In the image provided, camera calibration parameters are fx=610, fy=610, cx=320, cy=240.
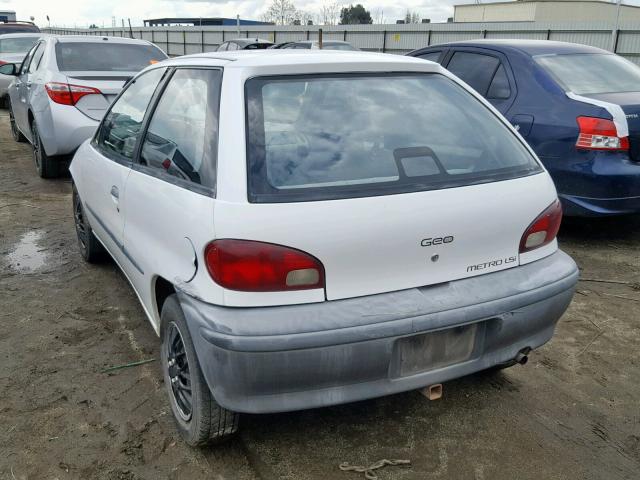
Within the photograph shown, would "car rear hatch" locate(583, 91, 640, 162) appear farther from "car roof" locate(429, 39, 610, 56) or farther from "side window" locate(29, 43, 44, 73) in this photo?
"side window" locate(29, 43, 44, 73)

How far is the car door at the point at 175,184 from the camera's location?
7.57ft

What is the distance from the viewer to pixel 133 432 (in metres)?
2.72

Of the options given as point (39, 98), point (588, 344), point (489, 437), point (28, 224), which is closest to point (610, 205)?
point (588, 344)

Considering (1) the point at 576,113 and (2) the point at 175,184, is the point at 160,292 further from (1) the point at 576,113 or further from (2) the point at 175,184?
(1) the point at 576,113

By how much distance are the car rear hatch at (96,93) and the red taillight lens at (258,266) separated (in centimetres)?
516

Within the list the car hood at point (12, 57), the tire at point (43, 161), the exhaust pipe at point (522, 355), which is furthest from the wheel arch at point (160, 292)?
the car hood at point (12, 57)

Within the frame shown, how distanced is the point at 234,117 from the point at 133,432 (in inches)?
57.9

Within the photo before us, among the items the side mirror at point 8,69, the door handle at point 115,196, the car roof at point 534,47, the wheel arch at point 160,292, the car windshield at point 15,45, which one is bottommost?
the wheel arch at point 160,292

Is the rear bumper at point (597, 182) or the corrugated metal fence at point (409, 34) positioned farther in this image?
the corrugated metal fence at point (409, 34)

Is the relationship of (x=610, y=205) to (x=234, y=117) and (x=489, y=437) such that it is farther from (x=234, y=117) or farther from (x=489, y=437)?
(x=234, y=117)

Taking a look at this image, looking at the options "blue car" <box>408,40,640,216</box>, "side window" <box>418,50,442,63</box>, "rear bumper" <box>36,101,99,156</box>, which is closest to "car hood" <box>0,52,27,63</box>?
"rear bumper" <box>36,101,99,156</box>

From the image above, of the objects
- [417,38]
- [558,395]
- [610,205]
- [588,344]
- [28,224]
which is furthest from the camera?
[417,38]

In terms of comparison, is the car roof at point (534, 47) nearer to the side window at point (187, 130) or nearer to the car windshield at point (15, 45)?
the side window at point (187, 130)

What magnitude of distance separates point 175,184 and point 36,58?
6.45 metres
